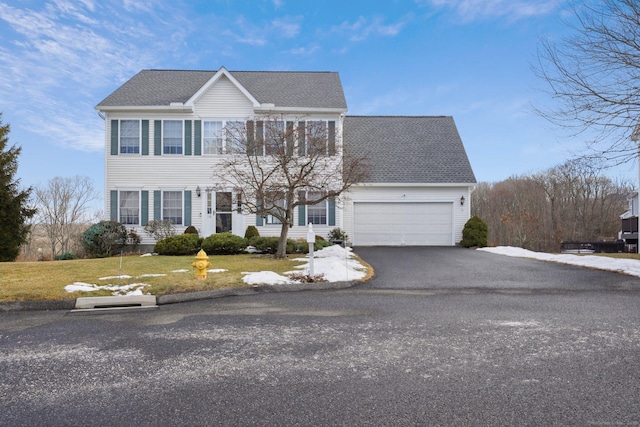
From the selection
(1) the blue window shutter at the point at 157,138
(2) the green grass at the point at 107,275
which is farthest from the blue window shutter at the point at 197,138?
(2) the green grass at the point at 107,275

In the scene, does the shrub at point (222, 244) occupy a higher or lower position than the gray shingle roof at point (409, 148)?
lower

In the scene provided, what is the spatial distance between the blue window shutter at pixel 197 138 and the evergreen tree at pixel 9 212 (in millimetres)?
7466

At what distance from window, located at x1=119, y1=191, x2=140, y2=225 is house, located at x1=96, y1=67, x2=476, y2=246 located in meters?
0.04

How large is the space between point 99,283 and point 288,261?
5469mm

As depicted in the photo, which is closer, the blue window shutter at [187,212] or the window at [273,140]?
the window at [273,140]

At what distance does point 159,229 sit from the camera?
1859cm

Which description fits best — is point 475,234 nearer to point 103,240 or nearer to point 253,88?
point 253,88

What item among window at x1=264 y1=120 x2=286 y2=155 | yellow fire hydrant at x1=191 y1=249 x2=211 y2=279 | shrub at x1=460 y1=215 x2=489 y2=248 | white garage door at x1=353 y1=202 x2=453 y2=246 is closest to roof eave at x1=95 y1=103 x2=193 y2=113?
window at x1=264 y1=120 x2=286 y2=155

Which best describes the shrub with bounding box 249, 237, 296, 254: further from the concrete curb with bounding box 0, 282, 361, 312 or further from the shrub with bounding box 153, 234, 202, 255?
the concrete curb with bounding box 0, 282, 361, 312

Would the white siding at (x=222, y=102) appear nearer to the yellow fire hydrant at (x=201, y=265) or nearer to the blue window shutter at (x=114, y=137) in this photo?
the blue window shutter at (x=114, y=137)

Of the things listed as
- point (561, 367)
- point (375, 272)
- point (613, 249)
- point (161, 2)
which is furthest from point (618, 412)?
point (613, 249)

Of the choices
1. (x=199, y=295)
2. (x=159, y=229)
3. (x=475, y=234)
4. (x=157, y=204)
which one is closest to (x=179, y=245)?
(x=159, y=229)

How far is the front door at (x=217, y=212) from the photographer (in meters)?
19.2

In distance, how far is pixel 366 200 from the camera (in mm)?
20734
